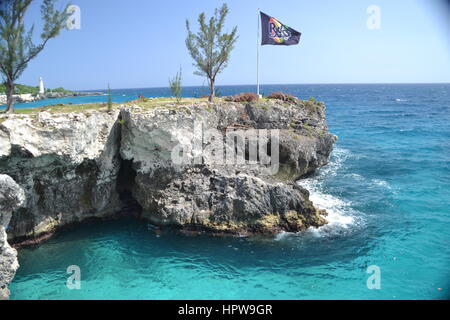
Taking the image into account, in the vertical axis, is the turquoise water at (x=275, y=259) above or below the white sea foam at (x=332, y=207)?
below

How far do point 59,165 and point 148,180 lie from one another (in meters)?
6.08

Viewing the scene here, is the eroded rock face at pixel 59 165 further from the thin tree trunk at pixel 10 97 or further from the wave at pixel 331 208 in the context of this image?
the wave at pixel 331 208

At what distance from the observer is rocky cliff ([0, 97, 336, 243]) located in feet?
70.0

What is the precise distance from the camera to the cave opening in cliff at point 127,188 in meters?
25.6

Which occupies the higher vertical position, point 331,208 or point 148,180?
point 148,180

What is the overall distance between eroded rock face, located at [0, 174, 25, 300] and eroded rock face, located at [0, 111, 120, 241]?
123 inches

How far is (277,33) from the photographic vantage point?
101 ft

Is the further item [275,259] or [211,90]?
[211,90]

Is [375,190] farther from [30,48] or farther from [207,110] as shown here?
[30,48]

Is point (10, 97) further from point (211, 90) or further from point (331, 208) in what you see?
point (331, 208)

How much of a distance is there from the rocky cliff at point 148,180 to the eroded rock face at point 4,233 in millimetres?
3677

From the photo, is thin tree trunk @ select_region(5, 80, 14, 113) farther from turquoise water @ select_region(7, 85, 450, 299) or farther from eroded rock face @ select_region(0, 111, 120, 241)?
turquoise water @ select_region(7, 85, 450, 299)

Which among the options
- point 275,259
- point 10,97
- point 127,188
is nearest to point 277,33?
point 127,188

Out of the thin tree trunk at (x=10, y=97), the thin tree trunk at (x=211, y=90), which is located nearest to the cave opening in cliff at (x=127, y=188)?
the thin tree trunk at (x=10, y=97)
